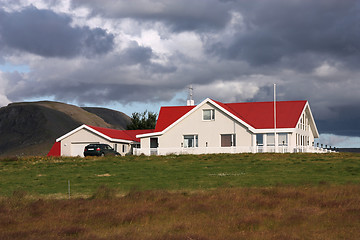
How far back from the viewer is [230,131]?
4603cm

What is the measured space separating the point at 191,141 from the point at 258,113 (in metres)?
7.82

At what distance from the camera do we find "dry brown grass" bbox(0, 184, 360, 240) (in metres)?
11.5

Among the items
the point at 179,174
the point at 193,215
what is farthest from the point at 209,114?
the point at 193,215

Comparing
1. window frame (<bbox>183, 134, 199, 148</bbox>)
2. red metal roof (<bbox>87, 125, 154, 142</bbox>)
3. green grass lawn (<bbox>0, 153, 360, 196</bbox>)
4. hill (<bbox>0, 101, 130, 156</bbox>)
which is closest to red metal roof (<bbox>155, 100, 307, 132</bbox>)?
window frame (<bbox>183, 134, 199, 148</bbox>)

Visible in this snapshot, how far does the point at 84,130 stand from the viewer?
52.1 meters

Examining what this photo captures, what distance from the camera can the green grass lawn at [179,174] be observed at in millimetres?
22172

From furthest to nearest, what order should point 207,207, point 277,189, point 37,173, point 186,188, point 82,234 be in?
point 37,173
point 186,188
point 277,189
point 207,207
point 82,234

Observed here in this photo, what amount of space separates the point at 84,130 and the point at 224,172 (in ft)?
91.0

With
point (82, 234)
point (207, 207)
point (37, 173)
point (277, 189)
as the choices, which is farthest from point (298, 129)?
point (82, 234)

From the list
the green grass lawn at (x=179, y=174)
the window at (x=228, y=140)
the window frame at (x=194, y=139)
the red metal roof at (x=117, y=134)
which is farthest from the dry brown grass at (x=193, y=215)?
the red metal roof at (x=117, y=134)

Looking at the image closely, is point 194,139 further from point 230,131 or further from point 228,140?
point 230,131

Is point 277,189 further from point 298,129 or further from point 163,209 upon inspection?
point 298,129

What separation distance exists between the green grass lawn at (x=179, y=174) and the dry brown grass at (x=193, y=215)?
3.75 metres

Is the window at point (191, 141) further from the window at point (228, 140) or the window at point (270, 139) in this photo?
the window at point (270, 139)
